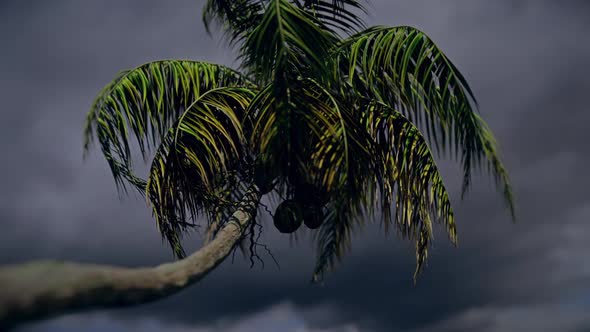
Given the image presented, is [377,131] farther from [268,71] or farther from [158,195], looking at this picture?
[158,195]

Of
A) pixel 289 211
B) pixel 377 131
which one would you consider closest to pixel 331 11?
pixel 377 131

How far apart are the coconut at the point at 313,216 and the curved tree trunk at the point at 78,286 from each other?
1.38m

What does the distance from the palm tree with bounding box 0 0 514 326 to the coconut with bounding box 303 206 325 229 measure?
0.01m

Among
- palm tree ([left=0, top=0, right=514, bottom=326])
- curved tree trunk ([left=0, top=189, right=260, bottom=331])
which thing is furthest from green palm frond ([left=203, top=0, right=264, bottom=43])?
curved tree trunk ([left=0, top=189, right=260, bottom=331])

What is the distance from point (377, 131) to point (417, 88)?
33.5 inches

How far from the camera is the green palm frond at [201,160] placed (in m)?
7.47

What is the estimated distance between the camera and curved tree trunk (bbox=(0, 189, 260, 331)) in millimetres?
4074

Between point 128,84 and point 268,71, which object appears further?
point 128,84

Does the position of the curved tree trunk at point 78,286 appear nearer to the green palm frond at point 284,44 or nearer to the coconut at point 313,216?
the coconut at point 313,216

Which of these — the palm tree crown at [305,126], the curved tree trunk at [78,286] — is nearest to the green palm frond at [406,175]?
the palm tree crown at [305,126]

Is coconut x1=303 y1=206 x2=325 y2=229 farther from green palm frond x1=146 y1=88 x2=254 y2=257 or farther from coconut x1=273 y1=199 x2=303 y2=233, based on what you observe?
green palm frond x1=146 y1=88 x2=254 y2=257

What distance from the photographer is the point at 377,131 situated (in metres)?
8.02

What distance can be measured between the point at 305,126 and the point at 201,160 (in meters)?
1.43

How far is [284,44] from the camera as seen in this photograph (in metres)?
6.22
